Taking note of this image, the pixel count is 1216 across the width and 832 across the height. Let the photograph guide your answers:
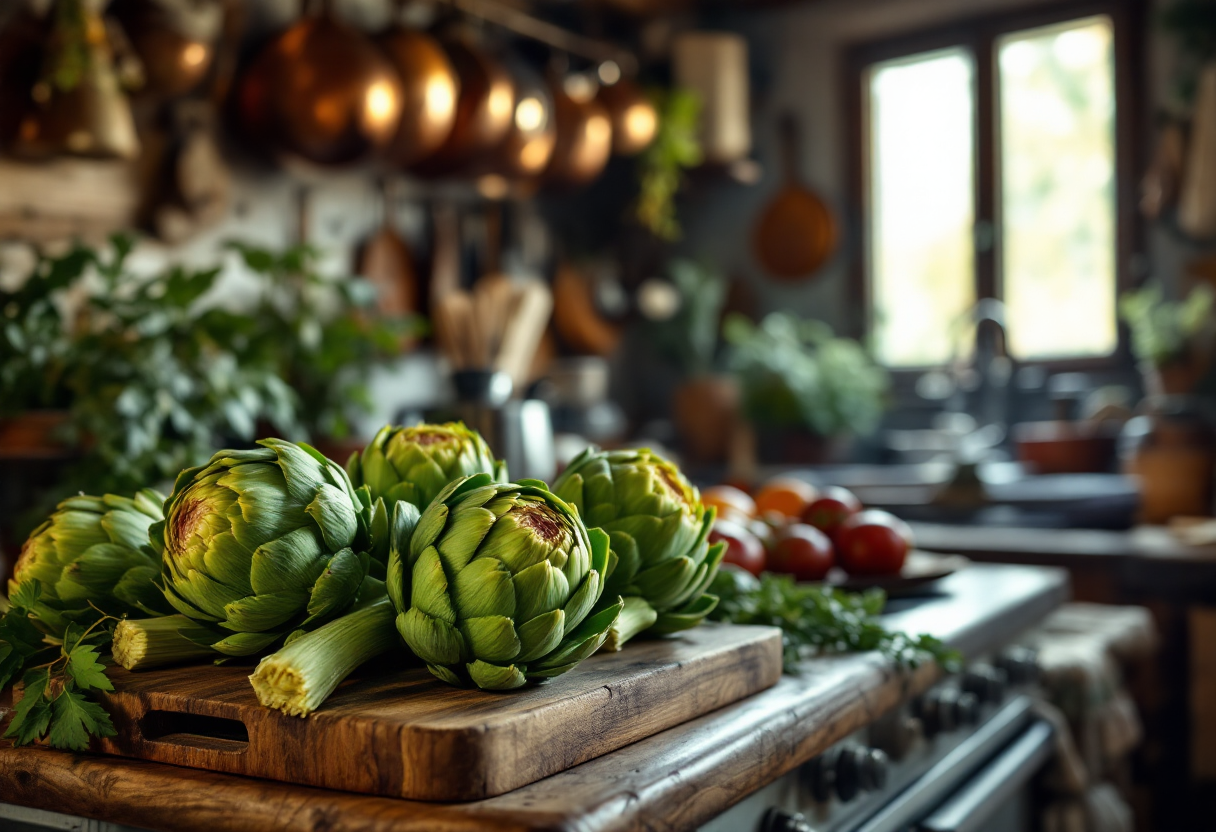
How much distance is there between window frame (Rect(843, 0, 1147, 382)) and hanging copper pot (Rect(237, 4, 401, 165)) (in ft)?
6.89

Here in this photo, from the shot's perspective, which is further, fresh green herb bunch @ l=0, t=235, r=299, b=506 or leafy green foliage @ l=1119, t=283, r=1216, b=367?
leafy green foliage @ l=1119, t=283, r=1216, b=367

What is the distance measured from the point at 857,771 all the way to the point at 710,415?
3151mm

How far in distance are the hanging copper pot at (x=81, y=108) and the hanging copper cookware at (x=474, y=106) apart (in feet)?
3.24

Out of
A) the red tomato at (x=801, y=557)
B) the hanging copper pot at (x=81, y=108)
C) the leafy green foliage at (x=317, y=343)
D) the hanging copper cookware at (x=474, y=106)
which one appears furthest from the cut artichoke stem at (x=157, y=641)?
the hanging copper cookware at (x=474, y=106)

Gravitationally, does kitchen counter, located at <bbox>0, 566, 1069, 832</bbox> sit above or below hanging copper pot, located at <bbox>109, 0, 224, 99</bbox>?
below

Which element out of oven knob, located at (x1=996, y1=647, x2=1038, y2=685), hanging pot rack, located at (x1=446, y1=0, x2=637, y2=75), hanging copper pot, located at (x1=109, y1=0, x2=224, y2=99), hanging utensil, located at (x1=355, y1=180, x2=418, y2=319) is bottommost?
oven knob, located at (x1=996, y1=647, x2=1038, y2=685)

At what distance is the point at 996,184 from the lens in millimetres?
3973

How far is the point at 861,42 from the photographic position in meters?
4.26

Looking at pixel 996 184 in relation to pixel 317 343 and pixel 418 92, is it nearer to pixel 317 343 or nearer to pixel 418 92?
pixel 418 92

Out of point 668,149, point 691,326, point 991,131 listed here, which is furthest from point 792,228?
point 991,131

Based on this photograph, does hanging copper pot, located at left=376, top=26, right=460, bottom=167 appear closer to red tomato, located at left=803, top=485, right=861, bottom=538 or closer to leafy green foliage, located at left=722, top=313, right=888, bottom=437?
leafy green foliage, located at left=722, top=313, right=888, bottom=437

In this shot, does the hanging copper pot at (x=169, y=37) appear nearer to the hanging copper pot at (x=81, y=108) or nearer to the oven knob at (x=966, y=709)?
the hanging copper pot at (x=81, y=108)

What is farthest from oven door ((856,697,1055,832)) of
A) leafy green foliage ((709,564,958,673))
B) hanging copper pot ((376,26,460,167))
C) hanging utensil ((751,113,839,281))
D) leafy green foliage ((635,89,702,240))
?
hanging utensil ((751,113,839,281))

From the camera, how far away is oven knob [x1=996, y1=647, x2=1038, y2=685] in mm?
1301
